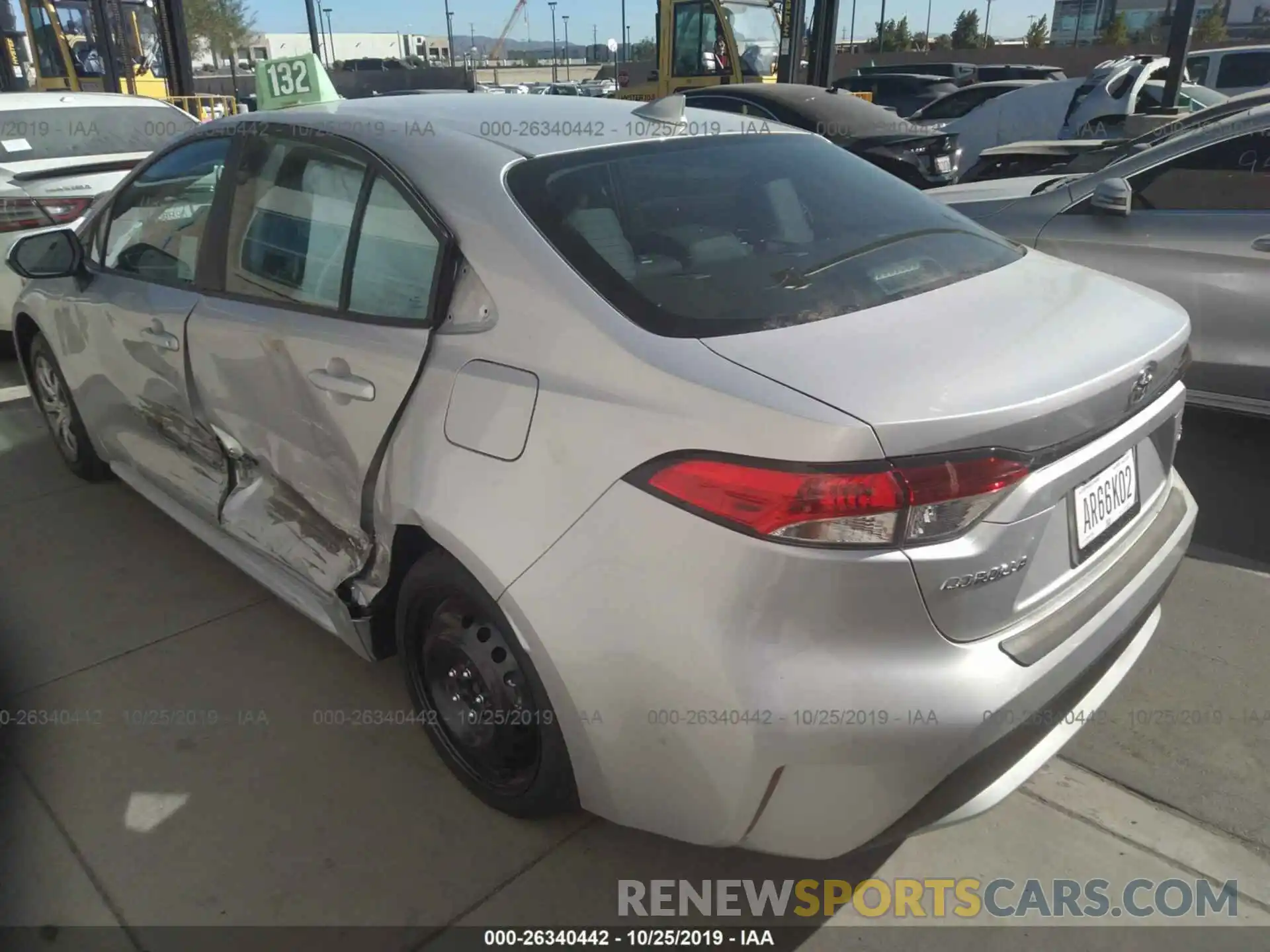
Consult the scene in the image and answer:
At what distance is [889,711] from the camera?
5.54 feet

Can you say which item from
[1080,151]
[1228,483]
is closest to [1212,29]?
[1080,151]

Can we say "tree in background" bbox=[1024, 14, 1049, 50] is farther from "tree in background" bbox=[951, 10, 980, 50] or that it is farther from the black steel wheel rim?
the black steel wheel rim

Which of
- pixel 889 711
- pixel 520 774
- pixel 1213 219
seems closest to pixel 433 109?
pixel 520 774

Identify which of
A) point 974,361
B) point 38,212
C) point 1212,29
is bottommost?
point 38,212

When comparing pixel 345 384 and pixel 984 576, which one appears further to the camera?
pixel 345 384

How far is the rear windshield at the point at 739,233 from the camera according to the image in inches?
78.4

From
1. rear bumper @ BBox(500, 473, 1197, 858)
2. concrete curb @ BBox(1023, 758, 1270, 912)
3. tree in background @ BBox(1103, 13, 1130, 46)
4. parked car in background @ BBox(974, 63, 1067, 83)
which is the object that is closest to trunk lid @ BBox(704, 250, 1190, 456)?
rear bumper @ BBox(500, 473, 1197, 858)

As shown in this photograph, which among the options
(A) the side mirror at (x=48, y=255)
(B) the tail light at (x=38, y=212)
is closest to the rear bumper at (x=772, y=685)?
(A) the side mirror at (x=48, y=255)

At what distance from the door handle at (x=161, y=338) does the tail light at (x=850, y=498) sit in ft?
6.86

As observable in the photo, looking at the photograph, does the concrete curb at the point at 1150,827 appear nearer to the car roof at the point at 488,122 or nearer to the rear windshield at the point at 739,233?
the rear windshield at the point at 739,233

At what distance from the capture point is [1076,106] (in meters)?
11.6

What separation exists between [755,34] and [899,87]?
6.68 metres

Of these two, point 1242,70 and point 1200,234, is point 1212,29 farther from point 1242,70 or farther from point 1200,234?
point 1200,234

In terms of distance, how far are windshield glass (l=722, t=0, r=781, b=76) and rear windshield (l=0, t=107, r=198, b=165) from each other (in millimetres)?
8792
